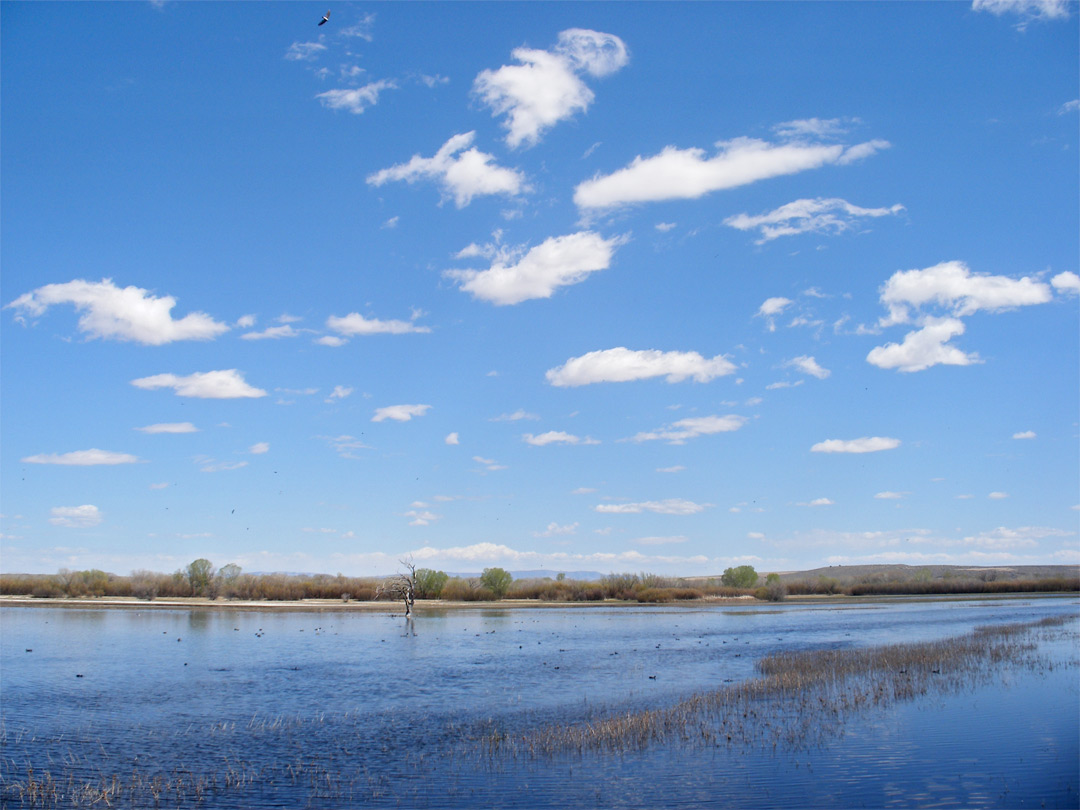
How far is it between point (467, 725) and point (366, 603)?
75.9m

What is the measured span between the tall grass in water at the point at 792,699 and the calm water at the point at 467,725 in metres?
0.89

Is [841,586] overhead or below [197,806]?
below

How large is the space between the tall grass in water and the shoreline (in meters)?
53.1

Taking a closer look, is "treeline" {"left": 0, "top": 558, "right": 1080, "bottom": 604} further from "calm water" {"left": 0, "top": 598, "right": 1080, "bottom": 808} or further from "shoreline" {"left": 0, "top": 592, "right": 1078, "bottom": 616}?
"calm water" {"left": 0, "top": 598, "right": 1080, "bottom": 808}

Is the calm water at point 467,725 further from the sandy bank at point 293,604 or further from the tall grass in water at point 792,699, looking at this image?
the sandy bank at point 293,604

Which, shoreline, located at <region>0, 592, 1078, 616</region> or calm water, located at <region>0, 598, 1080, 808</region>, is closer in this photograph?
calm water, located at <region>0, 598, 1080, 808</region>

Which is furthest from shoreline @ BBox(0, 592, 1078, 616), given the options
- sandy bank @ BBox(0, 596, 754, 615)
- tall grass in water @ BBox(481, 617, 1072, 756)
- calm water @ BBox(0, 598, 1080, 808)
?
tall grass in water @ BBox(481, 617, 1072, 756)

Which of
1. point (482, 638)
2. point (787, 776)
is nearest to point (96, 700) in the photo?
point (787, 776)

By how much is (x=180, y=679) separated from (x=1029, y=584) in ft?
435

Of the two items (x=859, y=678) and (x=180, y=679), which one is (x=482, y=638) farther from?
(x=859, y=678)

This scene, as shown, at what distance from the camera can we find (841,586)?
435 feet

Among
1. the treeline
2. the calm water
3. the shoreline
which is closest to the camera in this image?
the calm water

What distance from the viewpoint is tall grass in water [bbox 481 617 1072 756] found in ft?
65.7

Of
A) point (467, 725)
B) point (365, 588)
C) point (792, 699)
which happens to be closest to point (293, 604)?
point (365, 588)
